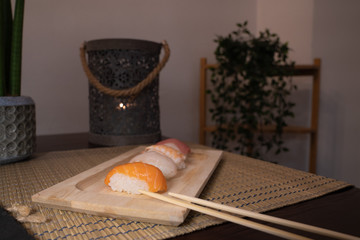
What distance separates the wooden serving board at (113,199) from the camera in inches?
13.2

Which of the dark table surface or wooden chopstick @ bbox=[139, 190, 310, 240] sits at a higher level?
wooden chopstick @ bbox=[139, 190, 310, 240]

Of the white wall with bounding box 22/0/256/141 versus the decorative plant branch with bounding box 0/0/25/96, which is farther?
the white wall with bounding box 22/0/256/141

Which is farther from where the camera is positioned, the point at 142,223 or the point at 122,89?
the point at 122,89

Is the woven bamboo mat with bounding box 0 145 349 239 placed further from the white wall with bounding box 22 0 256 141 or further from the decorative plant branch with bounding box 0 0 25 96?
the white wall with bounding box 22 0 256 141

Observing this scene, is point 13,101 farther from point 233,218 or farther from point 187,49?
point 187,49

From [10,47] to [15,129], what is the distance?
0.19m

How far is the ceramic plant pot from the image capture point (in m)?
0.59

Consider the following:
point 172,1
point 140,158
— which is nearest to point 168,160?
point 140,158

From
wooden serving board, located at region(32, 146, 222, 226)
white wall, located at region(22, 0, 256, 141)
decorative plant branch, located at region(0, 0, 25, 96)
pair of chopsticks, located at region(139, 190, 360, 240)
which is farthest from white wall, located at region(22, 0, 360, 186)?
pair of chopsticks, located at region(139, 190, 360, 240)

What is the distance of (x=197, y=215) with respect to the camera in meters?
0.36

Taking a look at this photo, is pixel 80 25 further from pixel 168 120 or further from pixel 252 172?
pixel 252 172

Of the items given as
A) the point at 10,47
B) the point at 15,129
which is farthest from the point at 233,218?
the point at 10,47

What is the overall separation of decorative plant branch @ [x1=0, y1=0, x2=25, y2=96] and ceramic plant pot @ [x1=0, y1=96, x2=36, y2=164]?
4 cm

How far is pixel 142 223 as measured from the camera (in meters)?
0.34
